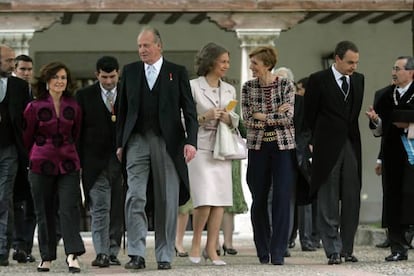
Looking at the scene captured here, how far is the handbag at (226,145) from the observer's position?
10859mm

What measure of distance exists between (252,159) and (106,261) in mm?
1558

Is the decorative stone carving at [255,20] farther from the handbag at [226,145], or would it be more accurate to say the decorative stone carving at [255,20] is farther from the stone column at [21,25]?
the handbag at [226,145]

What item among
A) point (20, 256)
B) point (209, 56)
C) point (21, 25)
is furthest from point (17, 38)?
point (209, 56)

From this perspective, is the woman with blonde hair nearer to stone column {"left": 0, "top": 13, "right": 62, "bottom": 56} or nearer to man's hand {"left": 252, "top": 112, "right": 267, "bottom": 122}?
man's hand {"left": 252, "top": 112, "right": 267, "bottom": 122}

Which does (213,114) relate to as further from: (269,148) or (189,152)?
(189,152)

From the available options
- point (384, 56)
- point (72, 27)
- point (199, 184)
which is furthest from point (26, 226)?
point (384, 56)

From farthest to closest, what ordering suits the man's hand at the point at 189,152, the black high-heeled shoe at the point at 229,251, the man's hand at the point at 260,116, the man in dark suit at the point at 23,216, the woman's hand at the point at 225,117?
the black high-heeled shoe at the point at 229,251, the man in dark suit at the point at 23,216, the woman's hand at the point at 225,117, the man's hand at the point at 260,116, the man's hand at the point at 189,152

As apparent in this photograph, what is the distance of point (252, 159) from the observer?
11.0m

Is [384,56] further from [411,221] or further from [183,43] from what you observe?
[411,221]

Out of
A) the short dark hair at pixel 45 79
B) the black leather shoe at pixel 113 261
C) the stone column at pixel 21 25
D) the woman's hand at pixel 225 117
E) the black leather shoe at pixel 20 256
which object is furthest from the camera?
the stone column at pixel 21 25

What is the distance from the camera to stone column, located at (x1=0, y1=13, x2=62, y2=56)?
647 inches

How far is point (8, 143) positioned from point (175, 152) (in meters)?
1.78

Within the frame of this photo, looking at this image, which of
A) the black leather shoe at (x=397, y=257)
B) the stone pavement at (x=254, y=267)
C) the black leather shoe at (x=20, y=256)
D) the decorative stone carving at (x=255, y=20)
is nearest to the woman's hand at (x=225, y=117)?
the stone pavement at (x=254, y=267)

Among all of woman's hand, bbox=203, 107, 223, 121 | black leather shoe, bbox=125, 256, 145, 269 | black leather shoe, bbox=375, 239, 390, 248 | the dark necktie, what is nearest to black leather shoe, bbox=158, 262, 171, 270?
black leather shoe, bbox=125, 256, 145, 269
